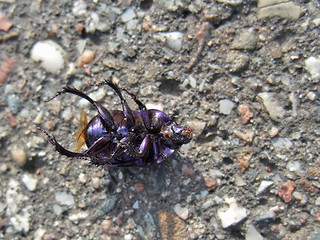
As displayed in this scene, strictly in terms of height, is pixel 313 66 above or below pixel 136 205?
above

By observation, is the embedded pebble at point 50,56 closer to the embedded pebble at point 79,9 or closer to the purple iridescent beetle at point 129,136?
the embedded pebble at point 79,9

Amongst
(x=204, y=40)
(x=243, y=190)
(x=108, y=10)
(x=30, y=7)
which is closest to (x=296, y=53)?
(x=204, y=40)

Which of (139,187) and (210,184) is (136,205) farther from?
(210,184)

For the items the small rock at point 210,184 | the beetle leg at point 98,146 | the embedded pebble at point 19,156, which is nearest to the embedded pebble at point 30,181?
the embedded pebble at point 19,156

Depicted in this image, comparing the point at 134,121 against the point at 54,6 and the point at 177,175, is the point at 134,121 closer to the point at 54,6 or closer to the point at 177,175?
the point at 177,175

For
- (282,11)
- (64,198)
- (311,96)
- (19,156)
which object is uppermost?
(282,11)

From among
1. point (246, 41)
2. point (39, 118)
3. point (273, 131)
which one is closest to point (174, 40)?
point (246, 41)
